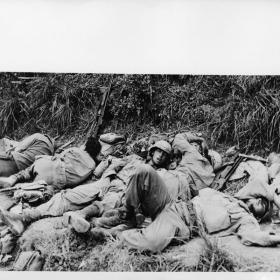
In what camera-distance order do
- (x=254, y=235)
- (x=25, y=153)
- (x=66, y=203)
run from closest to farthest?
(x=254, y=235)
(x=66, y=203)
(x=25, y=153)

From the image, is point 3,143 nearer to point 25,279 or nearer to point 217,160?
point 25,279

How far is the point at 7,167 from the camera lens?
3.77 m

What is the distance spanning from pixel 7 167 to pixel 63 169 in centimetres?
44

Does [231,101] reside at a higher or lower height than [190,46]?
lower

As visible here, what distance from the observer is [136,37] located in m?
3.72

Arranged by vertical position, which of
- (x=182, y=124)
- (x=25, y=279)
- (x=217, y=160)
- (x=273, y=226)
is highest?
(x=182, y=124)

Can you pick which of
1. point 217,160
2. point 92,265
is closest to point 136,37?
point 217,160

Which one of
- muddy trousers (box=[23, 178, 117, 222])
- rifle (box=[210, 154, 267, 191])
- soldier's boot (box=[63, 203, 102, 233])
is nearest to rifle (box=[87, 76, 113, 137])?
muddy trousers (box=[23, 178, 117, 222])

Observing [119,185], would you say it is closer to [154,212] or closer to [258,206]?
[154,212]

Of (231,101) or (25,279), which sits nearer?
(25,279)

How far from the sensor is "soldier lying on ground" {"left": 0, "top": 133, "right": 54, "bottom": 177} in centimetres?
377

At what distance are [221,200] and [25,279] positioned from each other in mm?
1599

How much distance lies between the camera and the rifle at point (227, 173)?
12.2ft

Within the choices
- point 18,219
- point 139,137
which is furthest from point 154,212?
point 18,219
